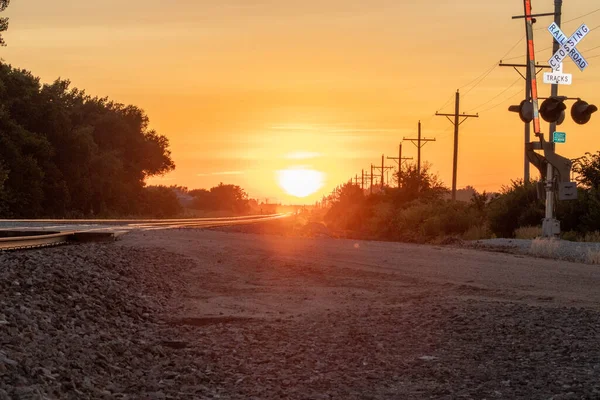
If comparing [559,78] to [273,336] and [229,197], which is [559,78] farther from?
[229,197]

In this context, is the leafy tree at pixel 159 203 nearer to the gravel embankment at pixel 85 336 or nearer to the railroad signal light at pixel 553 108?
the railroad signal light at pixel 553 108

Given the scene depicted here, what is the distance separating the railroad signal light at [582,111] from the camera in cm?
2645

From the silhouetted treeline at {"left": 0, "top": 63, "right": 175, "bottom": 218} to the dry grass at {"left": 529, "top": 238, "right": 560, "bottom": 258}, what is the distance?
92.6 ft

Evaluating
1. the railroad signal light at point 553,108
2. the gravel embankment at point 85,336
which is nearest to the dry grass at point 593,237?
the railroad signal light at point 553,108

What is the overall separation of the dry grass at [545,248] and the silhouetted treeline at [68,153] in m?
28.2

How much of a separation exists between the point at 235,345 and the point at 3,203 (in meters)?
38.8

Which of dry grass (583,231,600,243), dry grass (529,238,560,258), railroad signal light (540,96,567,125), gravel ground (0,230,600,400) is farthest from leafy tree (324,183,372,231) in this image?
gravel ground (0,230,600,400)

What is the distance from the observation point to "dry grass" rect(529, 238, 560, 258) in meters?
22.6

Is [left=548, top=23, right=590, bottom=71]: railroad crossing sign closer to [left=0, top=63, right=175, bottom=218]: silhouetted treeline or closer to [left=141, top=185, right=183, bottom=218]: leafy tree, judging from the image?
[left=0, top=63, right=175, bottom=218]: silhouetted treeline

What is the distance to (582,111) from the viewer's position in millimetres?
26531

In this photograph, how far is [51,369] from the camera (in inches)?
266

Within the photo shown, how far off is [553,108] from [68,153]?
3684 cm

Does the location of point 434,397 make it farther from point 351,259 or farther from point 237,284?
point 351,259

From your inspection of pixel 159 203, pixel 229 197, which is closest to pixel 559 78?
pixel 159 203
